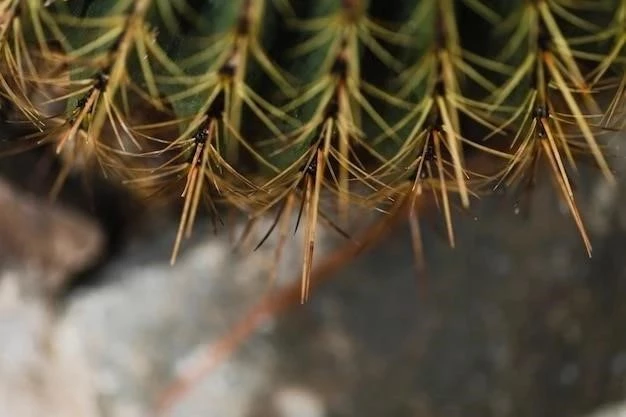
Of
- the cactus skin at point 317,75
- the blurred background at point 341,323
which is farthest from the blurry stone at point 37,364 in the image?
the cactus skin at point 317,75

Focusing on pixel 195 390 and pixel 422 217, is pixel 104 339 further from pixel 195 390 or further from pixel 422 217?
pixel 422 217

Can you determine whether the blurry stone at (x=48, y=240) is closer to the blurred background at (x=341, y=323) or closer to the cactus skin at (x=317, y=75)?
the blurred background at (x=341, y=323)

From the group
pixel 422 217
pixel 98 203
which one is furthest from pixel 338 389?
pixel 98 203

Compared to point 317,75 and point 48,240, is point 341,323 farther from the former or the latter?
point 317,75

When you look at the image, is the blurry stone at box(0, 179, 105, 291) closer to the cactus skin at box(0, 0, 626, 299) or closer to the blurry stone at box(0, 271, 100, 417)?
the blurry stone at box(0, 271, 100, 417)

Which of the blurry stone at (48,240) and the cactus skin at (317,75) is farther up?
the cactus skin at (317,75)

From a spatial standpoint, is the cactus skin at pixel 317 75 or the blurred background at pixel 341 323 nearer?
the cactus skin at pixel 317 75

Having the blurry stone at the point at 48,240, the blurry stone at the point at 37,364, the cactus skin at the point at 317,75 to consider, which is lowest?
the blurry stone at the point at 37,364
